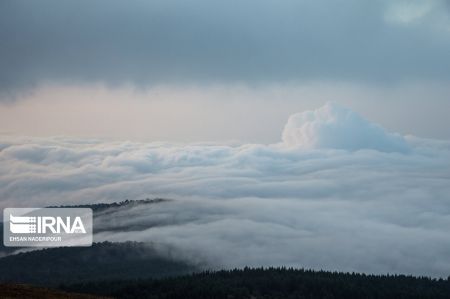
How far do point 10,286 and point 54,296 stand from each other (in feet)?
39.9

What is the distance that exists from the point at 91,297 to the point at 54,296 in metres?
14.0

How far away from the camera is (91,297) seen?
574 ft

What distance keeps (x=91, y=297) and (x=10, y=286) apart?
21308 millimetres

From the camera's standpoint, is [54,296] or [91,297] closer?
[54,296]

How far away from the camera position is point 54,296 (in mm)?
163000

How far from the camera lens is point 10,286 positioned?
166m
